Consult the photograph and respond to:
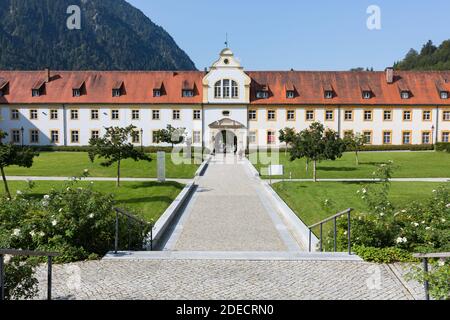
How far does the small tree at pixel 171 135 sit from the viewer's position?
45.8 meters

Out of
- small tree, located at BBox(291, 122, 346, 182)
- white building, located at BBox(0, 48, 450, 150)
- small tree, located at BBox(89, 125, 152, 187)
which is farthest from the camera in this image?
white building, located at BBox(0, 48, 450, 150)

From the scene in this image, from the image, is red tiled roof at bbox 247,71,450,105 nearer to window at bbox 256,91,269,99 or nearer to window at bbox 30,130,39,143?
window at bbox 256,91,269,99

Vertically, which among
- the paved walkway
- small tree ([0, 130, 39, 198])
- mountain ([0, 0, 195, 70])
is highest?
mountain ([0, 0, 195, 70])

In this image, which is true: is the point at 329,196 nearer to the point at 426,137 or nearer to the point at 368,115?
the point at 368,115

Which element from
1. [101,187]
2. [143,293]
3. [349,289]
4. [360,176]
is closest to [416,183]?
[360,176]

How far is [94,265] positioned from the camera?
357 inches

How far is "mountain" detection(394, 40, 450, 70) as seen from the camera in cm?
10622

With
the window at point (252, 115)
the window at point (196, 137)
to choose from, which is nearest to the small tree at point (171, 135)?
the window at point (196, 137)

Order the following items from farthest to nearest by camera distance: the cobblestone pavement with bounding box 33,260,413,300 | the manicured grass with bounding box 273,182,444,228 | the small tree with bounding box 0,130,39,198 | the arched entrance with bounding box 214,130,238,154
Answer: the arched entrance with bounding box 214,130,238,154, the small tree with bounding box 0,130,39,198, the manicured grass with bounding box 273,182,444,228, the cobblestone pavement with bounding box 33,260,413,300

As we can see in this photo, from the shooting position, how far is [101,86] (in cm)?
5409

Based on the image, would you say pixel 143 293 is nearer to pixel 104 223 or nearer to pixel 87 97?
pixel 104 223

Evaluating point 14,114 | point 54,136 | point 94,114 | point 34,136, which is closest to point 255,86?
point 94,114

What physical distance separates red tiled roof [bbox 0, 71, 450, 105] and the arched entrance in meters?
4.24

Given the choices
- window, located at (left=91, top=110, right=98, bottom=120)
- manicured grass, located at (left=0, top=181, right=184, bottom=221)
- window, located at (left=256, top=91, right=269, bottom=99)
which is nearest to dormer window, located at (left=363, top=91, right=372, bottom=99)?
window, located at (left=256, top=91, right=269, bottom=99)
